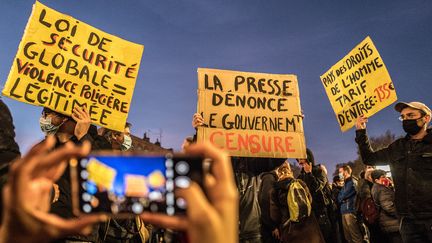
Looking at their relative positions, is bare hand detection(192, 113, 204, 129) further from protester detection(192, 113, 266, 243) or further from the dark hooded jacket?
the dark hooded jacket

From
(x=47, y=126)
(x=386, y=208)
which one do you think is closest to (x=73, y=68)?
(x=47, y=126)

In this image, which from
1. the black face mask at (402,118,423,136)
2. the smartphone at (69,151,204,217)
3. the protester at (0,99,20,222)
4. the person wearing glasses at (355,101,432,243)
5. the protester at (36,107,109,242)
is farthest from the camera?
the black face mask at (402,118,423,136)

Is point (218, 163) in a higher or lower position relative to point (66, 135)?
lower

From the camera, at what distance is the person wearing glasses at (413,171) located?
5.03 m

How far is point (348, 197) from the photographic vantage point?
397 inches

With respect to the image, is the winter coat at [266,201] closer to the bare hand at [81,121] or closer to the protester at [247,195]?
the protester at [247,195]

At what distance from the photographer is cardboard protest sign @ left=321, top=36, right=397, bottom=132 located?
644cm

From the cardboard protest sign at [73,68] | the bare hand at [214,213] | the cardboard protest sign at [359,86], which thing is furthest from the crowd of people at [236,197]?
the cardboard protest sign at [359,86]

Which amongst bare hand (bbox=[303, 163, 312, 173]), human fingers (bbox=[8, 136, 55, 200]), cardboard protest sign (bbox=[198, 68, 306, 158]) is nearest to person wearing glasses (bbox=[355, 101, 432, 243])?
cardboard protest sign (bbox=[198, 68, 306, 158])

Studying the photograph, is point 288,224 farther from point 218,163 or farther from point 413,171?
point 218,163

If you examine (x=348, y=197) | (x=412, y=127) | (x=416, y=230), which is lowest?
(x=416, y=230)

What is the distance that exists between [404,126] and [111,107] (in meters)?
3.93

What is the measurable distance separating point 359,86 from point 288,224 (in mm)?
2563

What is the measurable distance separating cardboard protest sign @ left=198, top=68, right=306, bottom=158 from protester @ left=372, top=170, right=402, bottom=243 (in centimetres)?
414
